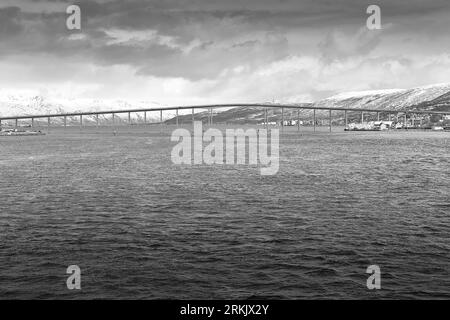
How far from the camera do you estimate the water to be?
2294 centimetres

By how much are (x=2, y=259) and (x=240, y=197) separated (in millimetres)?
23473

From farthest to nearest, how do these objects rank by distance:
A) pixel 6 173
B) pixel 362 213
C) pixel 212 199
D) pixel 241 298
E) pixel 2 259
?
pixel 6 173
pixel 212 199
pixel 362 213
pixel 2 259
pixel 241 298

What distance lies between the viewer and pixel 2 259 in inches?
1040

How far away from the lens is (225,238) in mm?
30609

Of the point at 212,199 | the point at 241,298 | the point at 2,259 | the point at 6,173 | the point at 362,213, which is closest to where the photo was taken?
the point at 241,298

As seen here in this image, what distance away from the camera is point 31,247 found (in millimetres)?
28500

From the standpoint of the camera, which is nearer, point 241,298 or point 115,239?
point 241,298

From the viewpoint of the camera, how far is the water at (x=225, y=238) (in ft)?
75.3

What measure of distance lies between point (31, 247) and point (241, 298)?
13.7m
